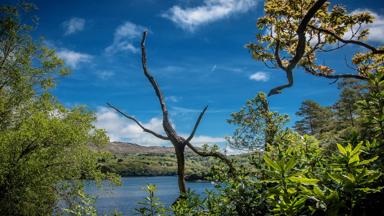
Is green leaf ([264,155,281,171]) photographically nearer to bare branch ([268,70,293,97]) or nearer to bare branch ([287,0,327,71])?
bare branch ([287,0,327,71])

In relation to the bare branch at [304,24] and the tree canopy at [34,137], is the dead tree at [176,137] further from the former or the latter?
the tree canopy at [34,137]

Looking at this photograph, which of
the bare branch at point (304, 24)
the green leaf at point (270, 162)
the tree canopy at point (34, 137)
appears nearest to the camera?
the green leaf at point (270, 162)

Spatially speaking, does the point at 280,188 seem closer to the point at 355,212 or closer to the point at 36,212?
the point at 355,212

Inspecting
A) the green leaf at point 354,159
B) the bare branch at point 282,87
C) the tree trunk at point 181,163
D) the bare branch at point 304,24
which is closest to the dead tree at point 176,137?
the tree trunk at point 181,163

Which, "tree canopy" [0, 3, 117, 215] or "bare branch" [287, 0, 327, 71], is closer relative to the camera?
"bare branch" [287, 0, 327, 71]

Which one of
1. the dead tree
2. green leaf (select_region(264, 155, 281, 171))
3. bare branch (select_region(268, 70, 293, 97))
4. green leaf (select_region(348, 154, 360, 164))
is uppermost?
bare branch (select_region(268, 70, 293, 97))

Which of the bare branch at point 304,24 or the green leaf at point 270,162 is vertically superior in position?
the bare branch at point 304,24

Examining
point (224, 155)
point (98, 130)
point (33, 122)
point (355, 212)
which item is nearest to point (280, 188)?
point (355, 212)

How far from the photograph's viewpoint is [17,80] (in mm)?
23797

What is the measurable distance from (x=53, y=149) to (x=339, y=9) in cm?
1774

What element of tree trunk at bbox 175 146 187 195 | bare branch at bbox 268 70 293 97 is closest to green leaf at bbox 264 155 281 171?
tree trunk at bbox 175 146 187 195

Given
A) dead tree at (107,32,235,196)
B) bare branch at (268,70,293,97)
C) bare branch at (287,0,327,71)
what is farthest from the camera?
bare branch at (268,70,293,97)

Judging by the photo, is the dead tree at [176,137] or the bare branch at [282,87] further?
the bare branch at [282,87]

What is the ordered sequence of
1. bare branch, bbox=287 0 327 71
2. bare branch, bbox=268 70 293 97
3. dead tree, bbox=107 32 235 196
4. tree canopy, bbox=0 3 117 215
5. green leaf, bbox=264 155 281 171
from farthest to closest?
tree canopy, bbox=0 3 117 215 → bare branch, bbox=268 70 293 97 → dead tree, bbox=107 32 235 196 → bare branch, bbox=287 0 327 71 → green leaf, bbox=264 155 281 171
